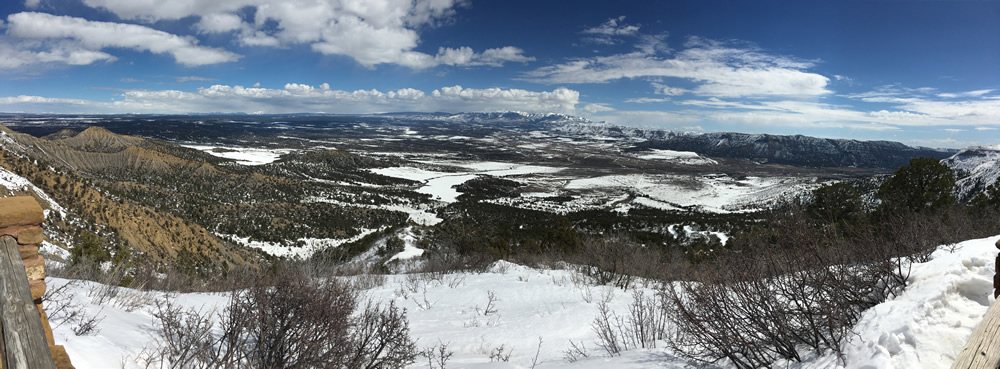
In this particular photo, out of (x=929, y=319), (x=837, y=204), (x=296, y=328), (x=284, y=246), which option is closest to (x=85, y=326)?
(x=296, y=328)

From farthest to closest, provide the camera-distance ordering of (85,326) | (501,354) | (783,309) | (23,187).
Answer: (23,187) → (501,354) → (85,326) → (783,309)

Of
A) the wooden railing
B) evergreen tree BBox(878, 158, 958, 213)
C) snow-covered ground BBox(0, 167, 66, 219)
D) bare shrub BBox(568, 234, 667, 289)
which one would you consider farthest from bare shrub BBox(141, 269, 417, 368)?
snow-covered ground BBox(0, 167, 66, 219)

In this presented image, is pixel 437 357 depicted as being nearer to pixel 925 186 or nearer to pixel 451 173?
pixel 925 186

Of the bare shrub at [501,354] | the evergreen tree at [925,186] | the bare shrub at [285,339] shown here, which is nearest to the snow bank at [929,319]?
the bare shrub at [501,354]

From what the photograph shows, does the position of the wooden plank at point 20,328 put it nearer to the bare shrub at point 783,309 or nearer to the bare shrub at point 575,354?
the bare shrub at point 783,309

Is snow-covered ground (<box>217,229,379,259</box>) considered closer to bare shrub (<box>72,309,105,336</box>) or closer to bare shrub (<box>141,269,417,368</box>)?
bare shrub (<box>72,309,105,336</box>)

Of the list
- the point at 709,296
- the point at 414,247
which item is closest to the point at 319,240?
the point at 414,247

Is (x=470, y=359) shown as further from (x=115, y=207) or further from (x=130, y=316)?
(x=115, y=207)
